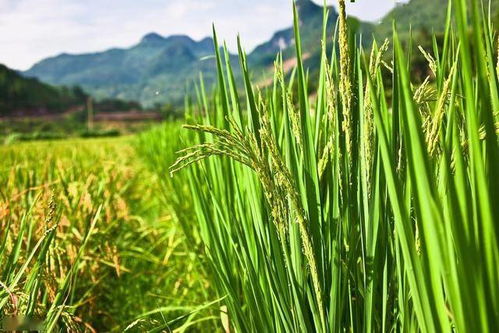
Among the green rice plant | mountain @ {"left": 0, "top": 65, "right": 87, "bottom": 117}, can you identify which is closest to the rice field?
the green rice plant

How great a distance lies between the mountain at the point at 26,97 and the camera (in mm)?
65625

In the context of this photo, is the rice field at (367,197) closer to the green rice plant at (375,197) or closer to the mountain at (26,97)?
the green rice plant at (375,197)

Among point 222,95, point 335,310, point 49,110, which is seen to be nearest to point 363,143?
point 335,310

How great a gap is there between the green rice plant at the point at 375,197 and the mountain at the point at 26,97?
7079cm

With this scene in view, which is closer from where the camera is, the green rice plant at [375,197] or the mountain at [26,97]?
the green rice plant at [375,197]

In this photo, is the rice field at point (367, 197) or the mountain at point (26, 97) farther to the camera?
the mountain at point (26, 97)

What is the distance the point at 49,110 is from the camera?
232 feet

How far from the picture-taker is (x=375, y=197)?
23.4 inches

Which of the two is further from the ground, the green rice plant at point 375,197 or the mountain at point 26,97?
the mountain at point 26,97

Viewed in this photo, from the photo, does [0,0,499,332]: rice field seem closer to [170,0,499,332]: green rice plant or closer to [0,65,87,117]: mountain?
[170,0,499,332]: green rice plant

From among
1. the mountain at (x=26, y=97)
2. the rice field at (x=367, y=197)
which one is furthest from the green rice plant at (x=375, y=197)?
the mountain at (x=26, y=97)

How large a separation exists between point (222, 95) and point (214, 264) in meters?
0.34

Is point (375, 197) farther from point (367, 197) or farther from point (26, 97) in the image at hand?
point (26, 97)

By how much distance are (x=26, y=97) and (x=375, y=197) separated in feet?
251
